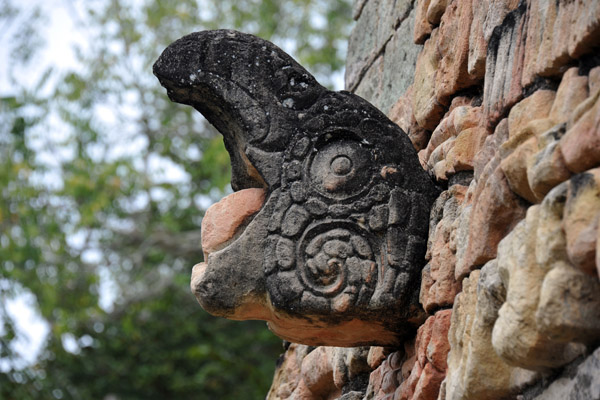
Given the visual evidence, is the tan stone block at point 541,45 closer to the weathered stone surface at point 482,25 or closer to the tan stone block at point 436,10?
the weathered stone surface at point 482,25

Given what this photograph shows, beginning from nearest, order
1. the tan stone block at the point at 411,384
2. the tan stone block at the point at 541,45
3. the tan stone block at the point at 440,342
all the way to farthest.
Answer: the tan stone block at the point at 541,45 < the tan stone block at the point at 440,342 < the tan stone block at the point at 411,384

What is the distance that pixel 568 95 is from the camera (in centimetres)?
177

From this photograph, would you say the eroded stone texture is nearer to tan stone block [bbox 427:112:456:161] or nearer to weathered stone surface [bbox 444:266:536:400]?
weathered stone surface [bbox 444:266:536:400]

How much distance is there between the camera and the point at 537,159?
171 centimetres

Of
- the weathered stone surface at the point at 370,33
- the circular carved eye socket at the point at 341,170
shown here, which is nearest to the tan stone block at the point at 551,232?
the circular carved eye socket at the point at 341,170

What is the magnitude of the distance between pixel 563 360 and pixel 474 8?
1101mm

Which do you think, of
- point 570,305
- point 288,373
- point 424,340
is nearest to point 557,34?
point 570,305

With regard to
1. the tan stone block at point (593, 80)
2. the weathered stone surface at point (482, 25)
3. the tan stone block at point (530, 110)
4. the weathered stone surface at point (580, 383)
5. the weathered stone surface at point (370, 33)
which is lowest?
the weathered stone surface at point (580, 383)

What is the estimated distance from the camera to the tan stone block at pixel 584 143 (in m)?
1.54

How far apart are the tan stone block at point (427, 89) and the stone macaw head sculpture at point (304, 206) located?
0.73 feet

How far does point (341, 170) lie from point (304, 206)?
0.14 m

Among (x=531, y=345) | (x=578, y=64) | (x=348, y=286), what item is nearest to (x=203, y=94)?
(x=348, y=286)

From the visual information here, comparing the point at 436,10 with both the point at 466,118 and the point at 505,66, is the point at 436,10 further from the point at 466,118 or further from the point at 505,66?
the point at 505,66

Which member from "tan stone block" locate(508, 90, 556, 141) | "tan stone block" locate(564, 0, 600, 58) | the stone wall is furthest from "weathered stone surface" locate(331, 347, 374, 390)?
"tan stone block" locate(564, 0, 600, 58)
